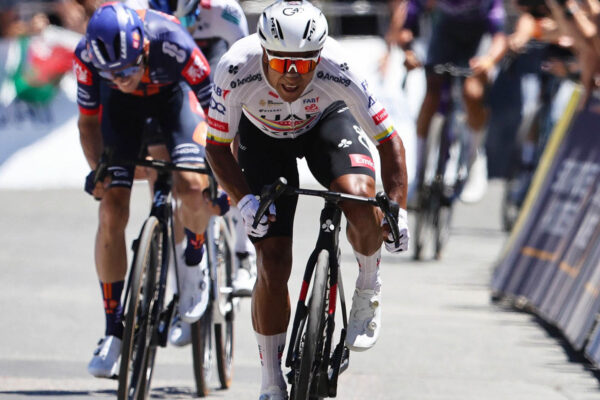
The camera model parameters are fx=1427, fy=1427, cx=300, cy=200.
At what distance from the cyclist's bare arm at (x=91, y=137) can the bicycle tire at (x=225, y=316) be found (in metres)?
1.00

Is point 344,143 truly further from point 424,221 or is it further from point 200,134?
point 424,221

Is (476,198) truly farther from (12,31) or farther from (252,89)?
(252,89)

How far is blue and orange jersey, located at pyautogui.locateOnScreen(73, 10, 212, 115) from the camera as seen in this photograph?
6.95 meters

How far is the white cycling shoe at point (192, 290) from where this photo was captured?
7152 millimetres

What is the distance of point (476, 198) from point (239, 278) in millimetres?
9343

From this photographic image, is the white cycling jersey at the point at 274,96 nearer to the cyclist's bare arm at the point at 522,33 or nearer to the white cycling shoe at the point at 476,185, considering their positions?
the cyclist's bare arm at the point at 522,33

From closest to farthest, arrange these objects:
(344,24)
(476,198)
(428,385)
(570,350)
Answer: (428,385), (570,350), (476,198), (344,24)

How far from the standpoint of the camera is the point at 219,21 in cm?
855

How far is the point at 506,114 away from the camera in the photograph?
18.3 m

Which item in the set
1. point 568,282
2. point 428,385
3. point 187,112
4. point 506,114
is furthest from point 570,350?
point 506,114

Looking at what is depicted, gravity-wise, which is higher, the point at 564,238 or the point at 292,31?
the point at 292,31

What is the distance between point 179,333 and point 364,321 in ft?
5.05

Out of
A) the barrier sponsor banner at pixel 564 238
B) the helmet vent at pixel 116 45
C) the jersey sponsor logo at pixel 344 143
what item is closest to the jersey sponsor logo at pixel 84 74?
the helmet vent at pixel 116 45

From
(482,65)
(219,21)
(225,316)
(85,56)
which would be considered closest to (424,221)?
(482,65)
